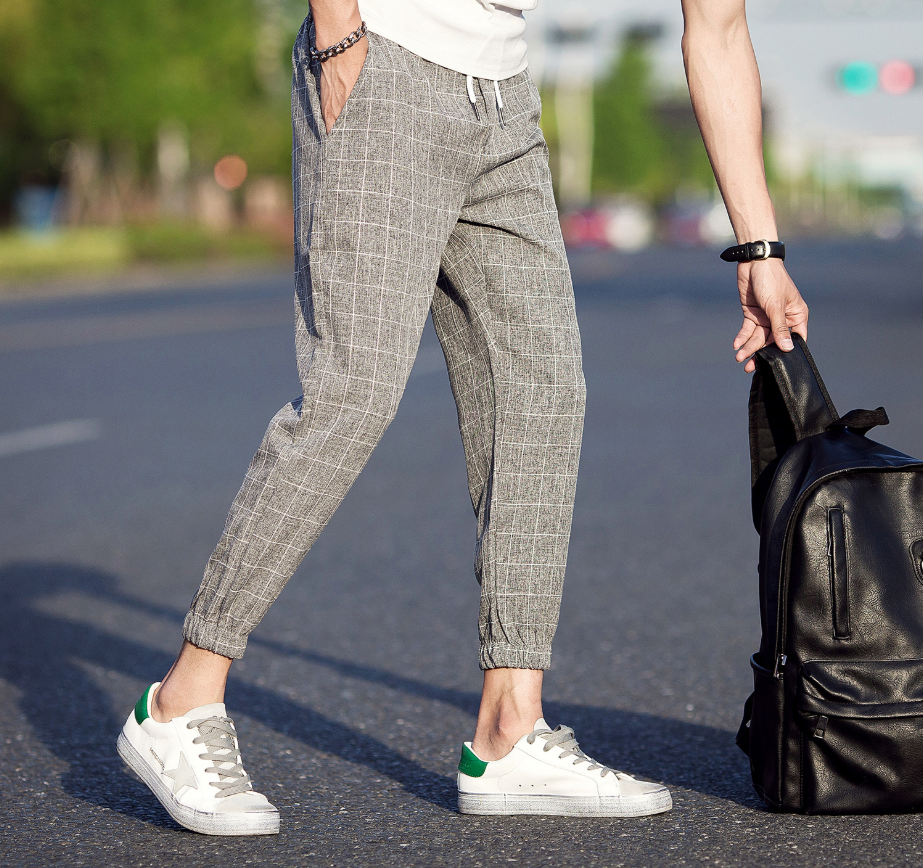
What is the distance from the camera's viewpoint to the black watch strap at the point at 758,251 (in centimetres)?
245

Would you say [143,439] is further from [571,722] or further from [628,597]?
[571,722]

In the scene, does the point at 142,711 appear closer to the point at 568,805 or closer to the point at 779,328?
the point at 568,805

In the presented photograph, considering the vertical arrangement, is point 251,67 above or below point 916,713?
above

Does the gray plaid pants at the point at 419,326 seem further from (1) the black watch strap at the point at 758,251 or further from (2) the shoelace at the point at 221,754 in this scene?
(1) the black watch strap at the point at 758,251

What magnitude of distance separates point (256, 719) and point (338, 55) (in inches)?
55.8

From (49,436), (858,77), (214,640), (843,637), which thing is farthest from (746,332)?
(858,77)

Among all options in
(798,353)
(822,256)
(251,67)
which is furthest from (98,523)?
(251,67)

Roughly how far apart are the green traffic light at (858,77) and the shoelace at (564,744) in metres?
40.2

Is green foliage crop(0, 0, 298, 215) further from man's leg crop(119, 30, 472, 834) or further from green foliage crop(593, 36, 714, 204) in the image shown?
green foliage crop(593, 36, 714, 204)

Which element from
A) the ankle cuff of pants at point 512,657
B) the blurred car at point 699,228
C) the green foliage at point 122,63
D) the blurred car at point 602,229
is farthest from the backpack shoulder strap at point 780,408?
the blurred car at point 699,228

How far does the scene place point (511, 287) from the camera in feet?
7.88

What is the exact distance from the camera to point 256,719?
305cm

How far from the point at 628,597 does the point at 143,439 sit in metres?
Result: 4.06

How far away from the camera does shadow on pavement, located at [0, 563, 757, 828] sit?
2.59 meters
